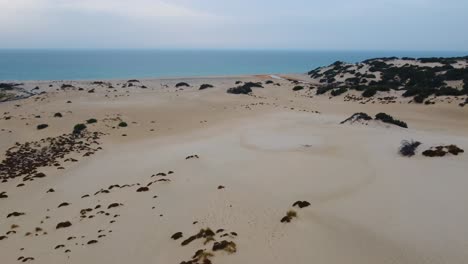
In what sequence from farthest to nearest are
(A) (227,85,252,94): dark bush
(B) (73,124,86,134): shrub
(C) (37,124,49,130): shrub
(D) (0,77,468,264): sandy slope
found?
(A) (227,85,252,94): dark bush → (C) (37,124,49,130): shrub → (B) (73,124,86,134): shrub → (D) (0,77,468,264): sandy slope

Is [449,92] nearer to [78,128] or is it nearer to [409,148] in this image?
[409,148]

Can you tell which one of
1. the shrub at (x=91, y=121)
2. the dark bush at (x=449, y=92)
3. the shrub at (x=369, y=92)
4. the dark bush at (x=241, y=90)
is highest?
the dark bush at (x=449, y=92)

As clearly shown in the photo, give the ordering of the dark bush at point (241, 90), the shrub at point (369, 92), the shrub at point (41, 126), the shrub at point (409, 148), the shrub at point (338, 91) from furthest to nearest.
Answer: the dark bush at point (241, 90) → the shrub at point (338, 91) → the shrub at point (369, 92) → the shrub at point (41, 126) → the shrub at point (409, 148)

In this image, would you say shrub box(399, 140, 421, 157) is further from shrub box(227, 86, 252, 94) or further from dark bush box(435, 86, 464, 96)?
shrub box(227, 86, 252, 94)

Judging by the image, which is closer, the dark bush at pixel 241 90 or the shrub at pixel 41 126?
the shrub at pixel 41 126

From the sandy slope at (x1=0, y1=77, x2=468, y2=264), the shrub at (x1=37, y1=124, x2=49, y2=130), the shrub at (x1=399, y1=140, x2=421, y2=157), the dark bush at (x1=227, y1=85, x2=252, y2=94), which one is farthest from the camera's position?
the dark bush at (x1=227, y1=85, x2=252, y2=94)

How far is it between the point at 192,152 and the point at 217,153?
5.39 feet

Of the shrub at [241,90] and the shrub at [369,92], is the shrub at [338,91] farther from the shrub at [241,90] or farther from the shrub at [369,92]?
the shrub at [241,90]

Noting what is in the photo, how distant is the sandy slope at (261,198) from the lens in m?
10.7

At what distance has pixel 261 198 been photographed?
14.5 m

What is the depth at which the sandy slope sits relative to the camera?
35.0 feet

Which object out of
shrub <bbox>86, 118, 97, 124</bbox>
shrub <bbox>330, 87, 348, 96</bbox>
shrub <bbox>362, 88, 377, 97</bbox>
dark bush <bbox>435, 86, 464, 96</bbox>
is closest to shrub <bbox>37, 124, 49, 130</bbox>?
shrub <bbox>86, 118, 97, 124</bbox>

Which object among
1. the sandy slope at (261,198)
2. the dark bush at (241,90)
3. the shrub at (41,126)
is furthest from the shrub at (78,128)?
the dark bush at (241,90)

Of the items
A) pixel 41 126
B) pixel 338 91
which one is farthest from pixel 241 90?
pixel 41 126
